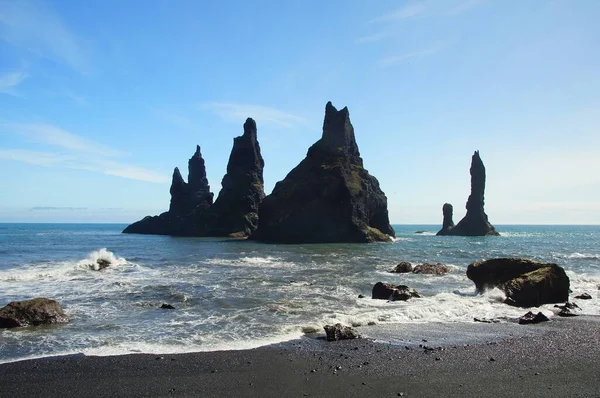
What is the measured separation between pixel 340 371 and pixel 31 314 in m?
12.5

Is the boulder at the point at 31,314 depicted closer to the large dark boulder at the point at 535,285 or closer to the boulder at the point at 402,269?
the large dark boulder at the point at 535,285

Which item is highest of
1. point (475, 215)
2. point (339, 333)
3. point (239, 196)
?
point (239, 196)

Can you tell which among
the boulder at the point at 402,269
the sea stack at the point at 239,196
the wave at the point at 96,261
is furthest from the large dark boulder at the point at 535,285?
the sea stack at the point at 239,196

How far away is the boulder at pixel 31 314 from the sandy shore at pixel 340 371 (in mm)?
5279

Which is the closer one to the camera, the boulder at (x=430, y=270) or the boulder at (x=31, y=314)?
the boulder at (x=31, y=314)

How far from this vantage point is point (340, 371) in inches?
435

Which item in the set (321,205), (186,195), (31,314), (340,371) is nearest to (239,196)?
(186,195)

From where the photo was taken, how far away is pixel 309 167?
109 m

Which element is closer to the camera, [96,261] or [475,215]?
[96,261]

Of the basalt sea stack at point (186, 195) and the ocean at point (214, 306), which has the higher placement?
the basalt sea stack at point (186, 195)

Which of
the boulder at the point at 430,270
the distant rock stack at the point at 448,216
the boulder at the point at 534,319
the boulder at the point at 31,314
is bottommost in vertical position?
the boulder at the point at 430,270

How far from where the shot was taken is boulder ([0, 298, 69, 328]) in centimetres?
1603

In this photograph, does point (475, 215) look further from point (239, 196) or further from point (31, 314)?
point (31, 314)

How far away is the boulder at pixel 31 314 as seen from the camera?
16.0 meters
